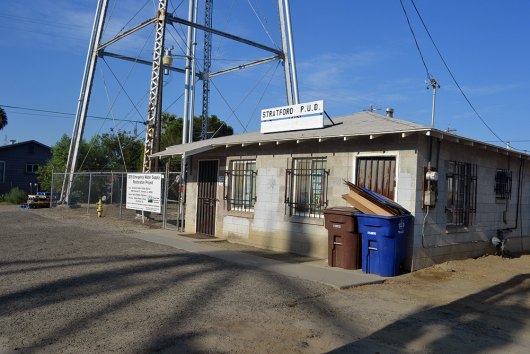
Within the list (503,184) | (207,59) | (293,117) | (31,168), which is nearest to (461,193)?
(503,184)

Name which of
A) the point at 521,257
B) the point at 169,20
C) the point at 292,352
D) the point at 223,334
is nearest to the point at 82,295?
the point at 223,334

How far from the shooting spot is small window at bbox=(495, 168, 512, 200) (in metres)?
13.2

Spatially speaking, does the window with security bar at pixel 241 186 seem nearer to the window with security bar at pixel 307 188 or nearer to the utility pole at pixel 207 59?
the window with security bar at pixel 307 188

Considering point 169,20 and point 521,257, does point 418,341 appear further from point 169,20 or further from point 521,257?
point 169,20

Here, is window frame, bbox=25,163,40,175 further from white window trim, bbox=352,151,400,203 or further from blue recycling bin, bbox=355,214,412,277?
blue recycling bin, bbox=355,214,412,277

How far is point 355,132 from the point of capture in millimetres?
10516

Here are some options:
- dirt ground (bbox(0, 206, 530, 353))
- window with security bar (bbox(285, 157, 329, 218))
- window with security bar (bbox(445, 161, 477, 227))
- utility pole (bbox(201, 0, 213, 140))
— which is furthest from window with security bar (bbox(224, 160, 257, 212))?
utility pole (bbox(201, 0, 213, 140))

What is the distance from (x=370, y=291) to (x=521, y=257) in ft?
22.3

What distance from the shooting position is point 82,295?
703cm

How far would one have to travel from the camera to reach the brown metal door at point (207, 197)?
15328 millimetres

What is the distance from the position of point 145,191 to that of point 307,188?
7.76m

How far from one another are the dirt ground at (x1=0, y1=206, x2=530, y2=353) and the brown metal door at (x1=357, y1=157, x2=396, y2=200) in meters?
1.91

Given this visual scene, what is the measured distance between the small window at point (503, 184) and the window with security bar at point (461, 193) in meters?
1.58

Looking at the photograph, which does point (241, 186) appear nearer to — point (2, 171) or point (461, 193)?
point (461, 193)
